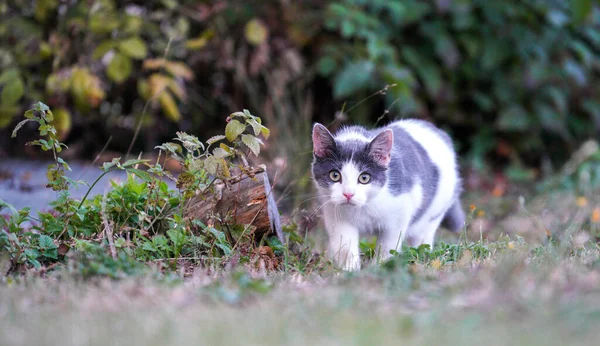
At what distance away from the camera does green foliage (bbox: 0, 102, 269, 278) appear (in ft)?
10.1

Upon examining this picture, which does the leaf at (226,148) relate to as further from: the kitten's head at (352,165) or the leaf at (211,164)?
the kitten's head at (352,165)

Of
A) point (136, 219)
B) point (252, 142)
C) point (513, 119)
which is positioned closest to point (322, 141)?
point (252, 142)

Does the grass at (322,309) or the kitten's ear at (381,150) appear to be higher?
the kitten's ear at (381,150)

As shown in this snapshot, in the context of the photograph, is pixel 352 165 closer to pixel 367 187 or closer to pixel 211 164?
pixel 367 187

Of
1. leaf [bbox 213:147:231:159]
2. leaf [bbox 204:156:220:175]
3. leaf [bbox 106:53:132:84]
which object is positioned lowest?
leaf [bbox 204:156:220:175]

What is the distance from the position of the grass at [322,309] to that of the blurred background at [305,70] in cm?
285

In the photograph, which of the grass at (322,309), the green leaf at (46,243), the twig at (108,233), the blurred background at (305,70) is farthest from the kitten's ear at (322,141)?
the blurred background at (305,70)

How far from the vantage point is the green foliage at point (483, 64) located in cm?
600

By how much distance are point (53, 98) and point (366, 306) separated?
4180 millimetres

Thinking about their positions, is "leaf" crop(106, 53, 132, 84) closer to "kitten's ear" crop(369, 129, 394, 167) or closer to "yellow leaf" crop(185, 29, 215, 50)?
"yellow leaf" crop(185, 29, 215, 50)

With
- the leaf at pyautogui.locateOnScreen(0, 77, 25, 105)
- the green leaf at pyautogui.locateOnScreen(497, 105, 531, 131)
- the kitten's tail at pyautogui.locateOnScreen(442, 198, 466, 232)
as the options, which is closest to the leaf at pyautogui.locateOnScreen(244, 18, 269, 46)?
the leaf at pyautogui.locateOnScreen(0, 77, 25, 105)

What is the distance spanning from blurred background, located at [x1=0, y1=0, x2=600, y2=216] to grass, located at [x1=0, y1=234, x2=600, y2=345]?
285 centimetres

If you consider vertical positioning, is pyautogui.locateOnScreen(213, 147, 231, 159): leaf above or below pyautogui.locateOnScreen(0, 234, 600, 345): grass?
above

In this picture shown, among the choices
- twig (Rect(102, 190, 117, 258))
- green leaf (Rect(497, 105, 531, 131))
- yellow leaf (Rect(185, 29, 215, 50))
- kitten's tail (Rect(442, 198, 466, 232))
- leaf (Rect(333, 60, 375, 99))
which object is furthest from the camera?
green leaf (Rect(497, 105, 531, 131))
